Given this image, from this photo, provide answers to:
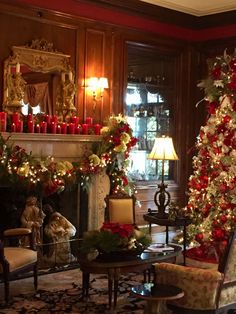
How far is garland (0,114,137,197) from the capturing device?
6324mm

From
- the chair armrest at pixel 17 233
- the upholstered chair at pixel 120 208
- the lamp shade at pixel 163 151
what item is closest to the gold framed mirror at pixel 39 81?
the lamp shade at pixel 163 151

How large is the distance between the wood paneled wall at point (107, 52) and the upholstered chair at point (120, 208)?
5.41 feet

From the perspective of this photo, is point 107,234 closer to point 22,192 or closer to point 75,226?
point 22,192

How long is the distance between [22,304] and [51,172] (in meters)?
2.00

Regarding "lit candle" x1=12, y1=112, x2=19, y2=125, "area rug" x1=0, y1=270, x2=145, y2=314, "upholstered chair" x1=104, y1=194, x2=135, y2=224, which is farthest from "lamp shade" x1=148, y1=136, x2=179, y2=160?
"lit candle" x1=12, y1=112, x2=19, y2=125

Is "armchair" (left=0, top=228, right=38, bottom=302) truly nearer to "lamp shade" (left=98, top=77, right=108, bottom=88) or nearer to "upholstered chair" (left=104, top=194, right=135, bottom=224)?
"upholstered chair" (left=104, top=194, right=135, bottom=224)

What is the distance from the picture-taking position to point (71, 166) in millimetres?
6902

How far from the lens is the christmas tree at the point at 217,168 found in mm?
6309

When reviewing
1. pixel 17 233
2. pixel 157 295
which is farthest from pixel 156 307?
pixel 17 233

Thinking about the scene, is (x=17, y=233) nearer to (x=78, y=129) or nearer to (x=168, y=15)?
(x=78, y=129)

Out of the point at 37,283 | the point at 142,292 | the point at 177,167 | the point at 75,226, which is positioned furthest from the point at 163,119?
the point at 142,292

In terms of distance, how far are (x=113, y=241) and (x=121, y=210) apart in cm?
160

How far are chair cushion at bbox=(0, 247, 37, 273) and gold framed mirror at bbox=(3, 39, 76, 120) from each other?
6.54 ft

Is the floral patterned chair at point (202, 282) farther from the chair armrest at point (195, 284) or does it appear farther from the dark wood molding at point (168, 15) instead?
the dark wood molding at point (168, 15)
